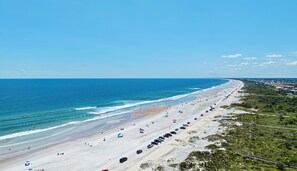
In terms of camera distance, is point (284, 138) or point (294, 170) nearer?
point (294, 170)

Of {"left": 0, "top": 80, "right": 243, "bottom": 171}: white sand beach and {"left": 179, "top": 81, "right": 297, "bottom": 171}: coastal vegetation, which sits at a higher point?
{"left": 179, "top": 81, "right": 297, "bottom": 171}: coastal vegetation

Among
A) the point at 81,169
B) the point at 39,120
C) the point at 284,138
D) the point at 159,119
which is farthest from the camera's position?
the point at 159,119

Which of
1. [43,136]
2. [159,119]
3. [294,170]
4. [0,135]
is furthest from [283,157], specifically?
[0,135]

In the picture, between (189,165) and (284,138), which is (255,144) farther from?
(189,165)

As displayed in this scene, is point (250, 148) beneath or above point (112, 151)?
above

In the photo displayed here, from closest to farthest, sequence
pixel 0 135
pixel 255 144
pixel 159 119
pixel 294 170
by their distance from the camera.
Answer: pixel 294 170 < pixel 255 144 < pixel 0 135 < pixel 159 119

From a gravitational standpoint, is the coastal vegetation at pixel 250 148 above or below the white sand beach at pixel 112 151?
above

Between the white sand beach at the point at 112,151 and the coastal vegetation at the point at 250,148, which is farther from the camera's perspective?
the white sand beach at the point at 112,151

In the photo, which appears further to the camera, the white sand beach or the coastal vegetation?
the white sand beach

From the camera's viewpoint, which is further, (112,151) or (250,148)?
(112,151)

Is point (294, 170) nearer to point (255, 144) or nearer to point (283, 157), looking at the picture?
point (283, 157)
